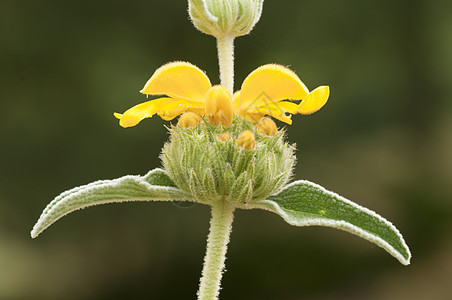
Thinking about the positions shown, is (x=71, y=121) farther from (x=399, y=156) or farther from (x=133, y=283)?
(x=399, y=156)

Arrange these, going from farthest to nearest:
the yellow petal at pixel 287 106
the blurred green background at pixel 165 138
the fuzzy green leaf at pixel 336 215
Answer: the blurred green background at pixel 165 138 → the yellow petal at pixel 287 106 → the fuzzy green leaf at pixel 336 215

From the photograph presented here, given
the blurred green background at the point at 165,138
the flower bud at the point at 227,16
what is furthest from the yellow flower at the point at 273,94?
the blurred green background at the point at 165,138

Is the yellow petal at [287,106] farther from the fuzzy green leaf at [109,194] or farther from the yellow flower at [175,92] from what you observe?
the fuzzy green leaf at [109,194]

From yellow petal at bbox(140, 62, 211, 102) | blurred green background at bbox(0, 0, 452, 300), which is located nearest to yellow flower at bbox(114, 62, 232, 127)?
yellow petal at bbox(140, 62, 211, 102)

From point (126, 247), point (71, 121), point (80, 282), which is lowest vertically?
point (80, 282)

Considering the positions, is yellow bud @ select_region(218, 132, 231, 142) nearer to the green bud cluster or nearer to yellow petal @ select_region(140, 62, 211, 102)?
the green bud cluster
